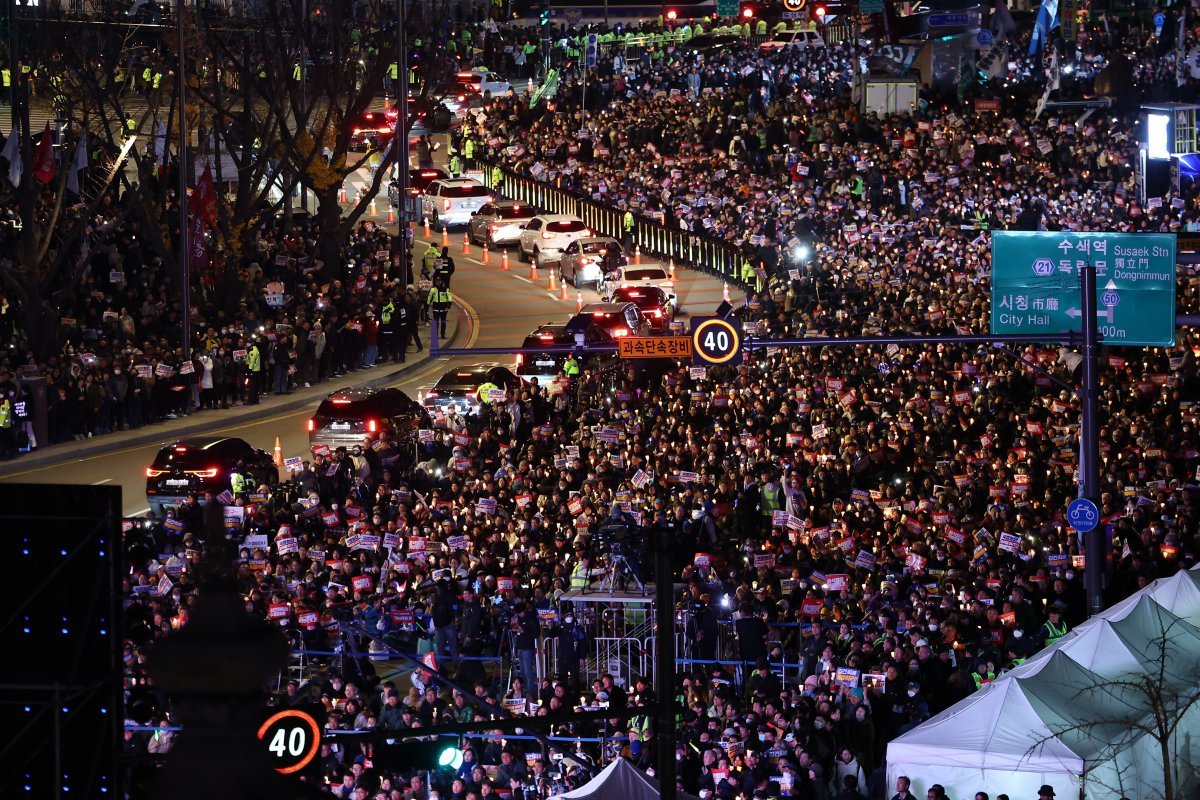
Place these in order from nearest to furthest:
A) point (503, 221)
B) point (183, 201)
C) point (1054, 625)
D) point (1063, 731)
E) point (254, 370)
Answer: point (1063, 731) < point (1054, 625) < point (183, 201) < point (254, 370) < point (503, 221)

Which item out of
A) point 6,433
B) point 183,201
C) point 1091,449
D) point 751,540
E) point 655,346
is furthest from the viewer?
point 183,201

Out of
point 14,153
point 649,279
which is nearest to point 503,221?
point 649,279

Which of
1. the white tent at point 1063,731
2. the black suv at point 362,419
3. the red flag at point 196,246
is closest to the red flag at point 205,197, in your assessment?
the red flag at point 196,246

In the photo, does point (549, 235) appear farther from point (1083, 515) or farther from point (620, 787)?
point (620, 787)

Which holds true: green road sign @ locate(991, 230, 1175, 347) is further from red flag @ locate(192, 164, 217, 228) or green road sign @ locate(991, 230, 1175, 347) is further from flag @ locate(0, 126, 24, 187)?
red flag @ locate(192, 164, 217, 228)

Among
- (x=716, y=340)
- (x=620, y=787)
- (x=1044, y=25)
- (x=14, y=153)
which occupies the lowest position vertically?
(x=620, y=787)

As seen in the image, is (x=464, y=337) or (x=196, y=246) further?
(x=464, y=337)

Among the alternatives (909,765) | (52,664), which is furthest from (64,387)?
→ (52,664)
